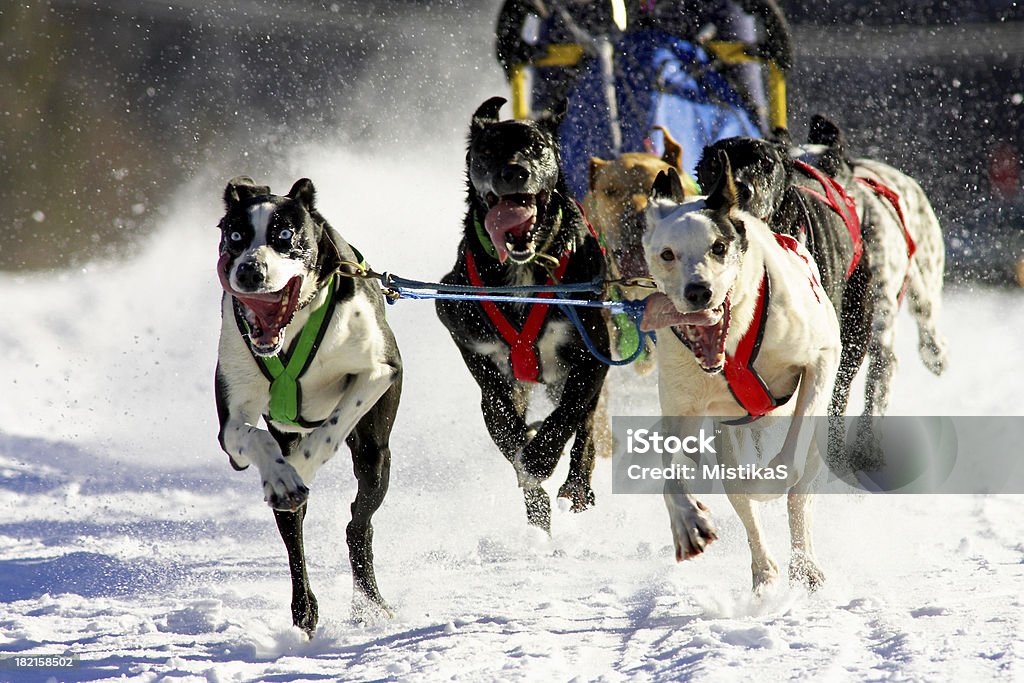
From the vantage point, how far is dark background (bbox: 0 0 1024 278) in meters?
9.05

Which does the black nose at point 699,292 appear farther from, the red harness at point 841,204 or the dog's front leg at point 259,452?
the red harness at point 841,204

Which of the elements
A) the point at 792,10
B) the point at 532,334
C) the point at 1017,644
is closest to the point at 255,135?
the point at 792,10

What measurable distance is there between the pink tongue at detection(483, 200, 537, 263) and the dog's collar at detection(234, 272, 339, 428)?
1.64ft

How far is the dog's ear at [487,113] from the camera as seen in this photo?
3.33 meters

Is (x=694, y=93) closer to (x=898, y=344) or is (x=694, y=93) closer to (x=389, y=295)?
(x=898, y=344)

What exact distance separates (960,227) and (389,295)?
738 centimetres

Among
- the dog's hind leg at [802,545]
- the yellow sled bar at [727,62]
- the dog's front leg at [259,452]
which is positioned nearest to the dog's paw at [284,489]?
the dog's front leg at [259,452]

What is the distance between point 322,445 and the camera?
2785 mm

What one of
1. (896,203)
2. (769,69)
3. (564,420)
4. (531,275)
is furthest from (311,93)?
(564,420)

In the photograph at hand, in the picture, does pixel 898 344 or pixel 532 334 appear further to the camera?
pixel 898 344

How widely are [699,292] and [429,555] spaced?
1.48 metres

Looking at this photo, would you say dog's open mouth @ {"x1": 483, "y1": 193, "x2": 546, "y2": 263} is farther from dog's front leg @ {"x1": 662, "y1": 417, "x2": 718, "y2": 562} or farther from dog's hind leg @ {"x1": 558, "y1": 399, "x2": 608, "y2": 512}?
dog's front leg @ {"x1": 662, "y1": 417, "x2": 718, "y2": 562}

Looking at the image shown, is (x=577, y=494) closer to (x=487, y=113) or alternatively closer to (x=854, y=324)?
(x=854, y=324)

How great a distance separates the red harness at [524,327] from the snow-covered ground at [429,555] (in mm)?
545
